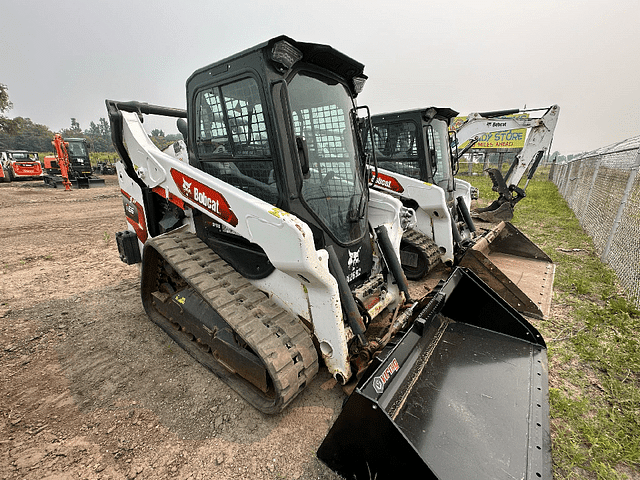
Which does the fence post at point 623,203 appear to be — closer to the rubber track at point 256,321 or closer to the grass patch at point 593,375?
the grass patch at point 593,375

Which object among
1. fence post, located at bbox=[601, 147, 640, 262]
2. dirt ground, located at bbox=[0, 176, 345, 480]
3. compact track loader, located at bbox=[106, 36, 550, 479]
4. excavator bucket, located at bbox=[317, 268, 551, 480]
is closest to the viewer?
excavator bucket, located at bbox=[317, 268, 551, 480]

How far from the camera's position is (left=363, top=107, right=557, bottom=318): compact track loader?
479 cm

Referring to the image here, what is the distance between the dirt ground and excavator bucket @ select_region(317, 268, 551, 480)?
54 centimetres

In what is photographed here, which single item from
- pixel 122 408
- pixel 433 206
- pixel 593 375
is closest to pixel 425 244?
pixel 433 206

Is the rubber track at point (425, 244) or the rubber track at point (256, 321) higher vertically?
the rubber track at point (256, 321)

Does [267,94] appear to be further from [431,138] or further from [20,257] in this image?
[20,257]

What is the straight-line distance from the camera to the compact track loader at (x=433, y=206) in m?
4.79

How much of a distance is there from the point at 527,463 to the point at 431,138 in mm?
4766

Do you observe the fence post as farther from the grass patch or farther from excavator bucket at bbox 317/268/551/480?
excavator bucket at bbox 317/268/551/480

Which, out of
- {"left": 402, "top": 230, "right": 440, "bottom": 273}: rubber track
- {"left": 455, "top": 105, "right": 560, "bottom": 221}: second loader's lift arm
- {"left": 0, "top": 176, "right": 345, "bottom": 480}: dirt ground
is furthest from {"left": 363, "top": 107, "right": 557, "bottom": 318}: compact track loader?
{"left": 0, "top": 176, "right": 345, "bottom": 480}: dirt ground

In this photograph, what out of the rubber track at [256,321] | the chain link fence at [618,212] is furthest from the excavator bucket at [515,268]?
the rubber track at [256,321]

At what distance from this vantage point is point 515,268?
4.83 m

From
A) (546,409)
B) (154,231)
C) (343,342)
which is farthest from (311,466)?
(154,231)

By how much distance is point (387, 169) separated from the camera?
5777mm
